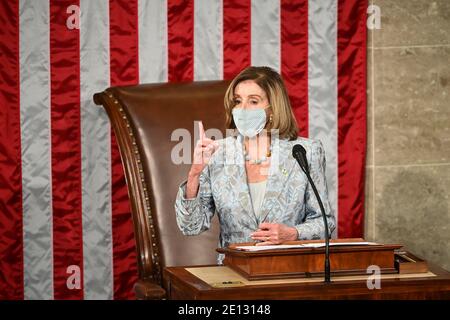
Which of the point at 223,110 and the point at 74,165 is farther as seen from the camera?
the point at 74,165

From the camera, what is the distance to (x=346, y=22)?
14.1 ft

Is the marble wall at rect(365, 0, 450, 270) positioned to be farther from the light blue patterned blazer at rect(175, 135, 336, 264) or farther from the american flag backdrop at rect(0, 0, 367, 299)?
the light blue patterned blazer at rect(175, 135, 336, 264)

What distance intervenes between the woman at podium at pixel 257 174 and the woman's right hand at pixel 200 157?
0.35ft

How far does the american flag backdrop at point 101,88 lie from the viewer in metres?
4.12

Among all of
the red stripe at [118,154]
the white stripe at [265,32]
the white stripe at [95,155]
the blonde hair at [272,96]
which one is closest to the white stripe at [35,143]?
the white stripe at [95,155]

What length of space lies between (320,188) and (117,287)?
1.40m

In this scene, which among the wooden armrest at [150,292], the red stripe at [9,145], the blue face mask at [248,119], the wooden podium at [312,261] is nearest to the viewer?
the wooden podium at [312,261]

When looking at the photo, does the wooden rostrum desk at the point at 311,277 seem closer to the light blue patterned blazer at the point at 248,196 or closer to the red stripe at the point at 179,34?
the light blue patterned blazer at the point at 248,196

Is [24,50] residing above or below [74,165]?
above

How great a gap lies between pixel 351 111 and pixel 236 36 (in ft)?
2.38

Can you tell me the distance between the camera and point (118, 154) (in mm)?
4199

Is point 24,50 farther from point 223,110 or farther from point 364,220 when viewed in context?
point 364,220

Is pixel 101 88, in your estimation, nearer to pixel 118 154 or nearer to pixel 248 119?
pixel 118 154

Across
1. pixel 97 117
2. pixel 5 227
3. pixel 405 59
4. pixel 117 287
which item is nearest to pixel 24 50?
pixel 97 117
